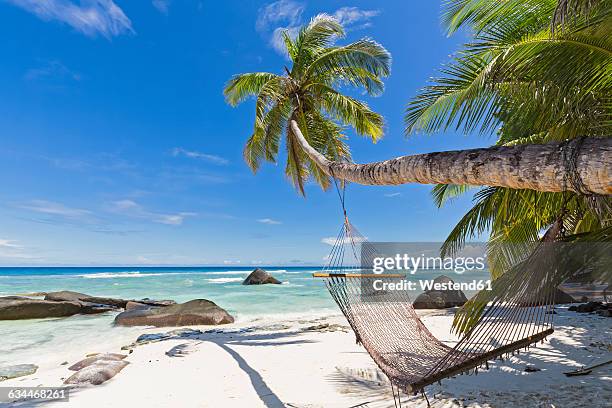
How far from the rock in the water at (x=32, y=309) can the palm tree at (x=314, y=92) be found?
5.78m

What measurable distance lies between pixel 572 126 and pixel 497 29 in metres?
0.78

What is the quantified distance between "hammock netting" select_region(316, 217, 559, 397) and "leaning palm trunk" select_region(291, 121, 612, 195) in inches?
35.2

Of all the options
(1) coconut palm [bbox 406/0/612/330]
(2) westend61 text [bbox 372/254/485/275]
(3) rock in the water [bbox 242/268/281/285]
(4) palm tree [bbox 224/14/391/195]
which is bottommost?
(3) rock in the water [bbox 242/268/281/285]

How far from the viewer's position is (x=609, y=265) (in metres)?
2.00

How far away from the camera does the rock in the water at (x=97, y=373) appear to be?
2.76 meters

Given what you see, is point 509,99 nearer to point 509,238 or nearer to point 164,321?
point 509,238

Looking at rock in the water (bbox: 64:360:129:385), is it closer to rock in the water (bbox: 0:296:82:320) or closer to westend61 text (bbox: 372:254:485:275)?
westend61 text (bbox: 372:254:485:275)

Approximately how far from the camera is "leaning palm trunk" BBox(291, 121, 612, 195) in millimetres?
957

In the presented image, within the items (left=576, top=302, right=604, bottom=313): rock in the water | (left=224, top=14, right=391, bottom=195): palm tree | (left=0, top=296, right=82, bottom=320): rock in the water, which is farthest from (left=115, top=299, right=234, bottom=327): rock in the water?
(left=576, top=302, right=604, bottom=313): rock in the water

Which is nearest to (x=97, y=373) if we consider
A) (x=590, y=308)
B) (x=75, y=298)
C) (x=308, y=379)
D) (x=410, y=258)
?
(x=308, y=379)

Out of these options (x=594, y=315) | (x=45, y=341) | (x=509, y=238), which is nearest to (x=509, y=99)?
(x=509, y=238)

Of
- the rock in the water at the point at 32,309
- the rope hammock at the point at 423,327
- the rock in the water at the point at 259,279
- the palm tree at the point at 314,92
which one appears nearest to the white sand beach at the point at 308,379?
the rope hammock at the point at 423,327

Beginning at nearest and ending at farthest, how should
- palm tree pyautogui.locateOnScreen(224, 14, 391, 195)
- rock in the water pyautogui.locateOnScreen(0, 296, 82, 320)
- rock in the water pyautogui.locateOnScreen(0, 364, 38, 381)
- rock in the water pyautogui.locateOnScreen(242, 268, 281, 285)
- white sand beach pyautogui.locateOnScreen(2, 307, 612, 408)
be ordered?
1. white sand beach pyautogui.locateOnScreen(2, 307, 612, 408)
2. rock in the water pyautogui.locateOnScreen(0, 364, 38, 381)
3. palm tree pyautogui.locateOnScreen(224, 14, 391, 195)
4. rock in the water pyautogui.locateOnScreen(0, 296, 82, 320)
5. rock in the water pyautogui.locateOnScreen(242, 268, 281, 285)

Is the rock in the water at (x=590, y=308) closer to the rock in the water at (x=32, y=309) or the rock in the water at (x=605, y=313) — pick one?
the rock in the water at (x=605, y=313)
